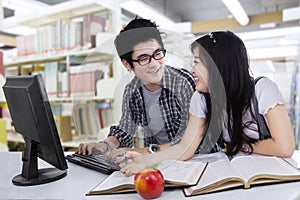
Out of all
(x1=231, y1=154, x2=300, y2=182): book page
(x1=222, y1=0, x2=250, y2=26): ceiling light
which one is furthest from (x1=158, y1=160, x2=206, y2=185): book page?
(x1=222, y1=0, x2=250, y2=26): ceiling light

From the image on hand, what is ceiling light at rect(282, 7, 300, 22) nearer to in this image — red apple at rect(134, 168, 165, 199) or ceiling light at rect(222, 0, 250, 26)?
ceiling light at rect(222, 0, 250, 26)

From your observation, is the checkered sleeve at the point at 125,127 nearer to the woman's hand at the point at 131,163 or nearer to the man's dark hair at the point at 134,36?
the man's dark hair at the point at 134,36

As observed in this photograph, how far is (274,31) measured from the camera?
462 centimetres

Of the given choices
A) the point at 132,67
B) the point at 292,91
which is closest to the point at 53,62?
the point at 132,67

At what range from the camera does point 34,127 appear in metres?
0.80

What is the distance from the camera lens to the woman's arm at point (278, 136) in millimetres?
978

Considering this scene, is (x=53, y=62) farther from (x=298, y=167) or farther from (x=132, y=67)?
(x=298, y=167)

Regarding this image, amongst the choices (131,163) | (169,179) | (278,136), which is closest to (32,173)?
(131,163)

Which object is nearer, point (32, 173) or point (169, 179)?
point (169, 179)

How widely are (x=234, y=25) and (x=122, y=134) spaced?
2900mm

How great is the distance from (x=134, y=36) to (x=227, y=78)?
0.37 m

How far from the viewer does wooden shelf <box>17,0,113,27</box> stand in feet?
7.79

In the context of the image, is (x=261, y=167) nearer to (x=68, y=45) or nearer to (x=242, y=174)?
(x=242, y=174)

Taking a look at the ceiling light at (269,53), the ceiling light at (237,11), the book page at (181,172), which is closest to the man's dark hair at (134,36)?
the book page at (181,172)
